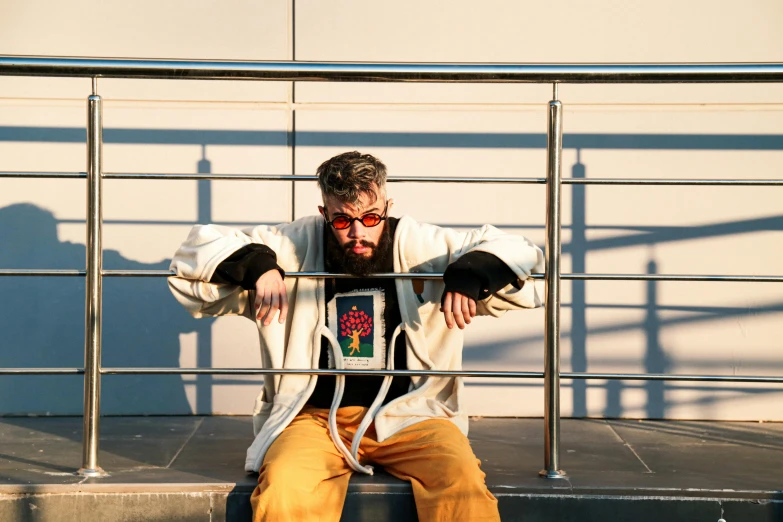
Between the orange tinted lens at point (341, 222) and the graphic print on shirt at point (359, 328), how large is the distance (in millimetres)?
296

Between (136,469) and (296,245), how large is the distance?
0.90 metres

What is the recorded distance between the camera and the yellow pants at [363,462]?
2.52 m

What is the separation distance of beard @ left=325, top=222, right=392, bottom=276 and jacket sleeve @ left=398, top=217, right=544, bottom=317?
0.31ft

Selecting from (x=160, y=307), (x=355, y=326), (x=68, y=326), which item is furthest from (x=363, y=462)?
(x=68, y=326)

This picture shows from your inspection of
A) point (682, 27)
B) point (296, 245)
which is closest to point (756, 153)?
point (682, 27)

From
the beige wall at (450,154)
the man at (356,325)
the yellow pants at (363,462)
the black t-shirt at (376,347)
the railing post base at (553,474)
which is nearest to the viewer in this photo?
the yellow pants at (363,462)

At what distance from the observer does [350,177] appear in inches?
110

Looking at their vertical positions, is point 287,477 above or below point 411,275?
below

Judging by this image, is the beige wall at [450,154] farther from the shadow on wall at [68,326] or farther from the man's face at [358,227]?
the man's face at [358,227]

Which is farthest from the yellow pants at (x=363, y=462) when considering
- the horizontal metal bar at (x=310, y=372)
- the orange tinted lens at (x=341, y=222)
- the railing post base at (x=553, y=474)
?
the orange tinted lens at (x=341, y=222)

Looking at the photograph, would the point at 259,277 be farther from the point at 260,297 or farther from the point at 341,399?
the point at 341,399

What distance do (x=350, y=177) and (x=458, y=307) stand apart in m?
0.53

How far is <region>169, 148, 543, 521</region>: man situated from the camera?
2.62 meters

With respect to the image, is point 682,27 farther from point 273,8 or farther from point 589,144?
point 273,8
